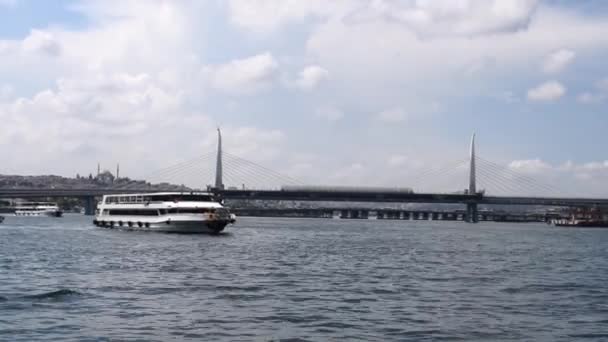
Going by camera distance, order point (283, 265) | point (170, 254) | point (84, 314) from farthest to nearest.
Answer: point (170, 254), point (283, 265), point (84, 314)

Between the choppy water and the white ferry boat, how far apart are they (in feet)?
106

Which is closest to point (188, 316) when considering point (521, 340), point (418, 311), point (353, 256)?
point (418, 311)

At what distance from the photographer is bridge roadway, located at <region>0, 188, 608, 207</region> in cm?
17550

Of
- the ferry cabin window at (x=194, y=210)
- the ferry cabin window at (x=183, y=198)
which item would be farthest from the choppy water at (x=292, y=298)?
the ferry cabin window at (x=183, y=198)

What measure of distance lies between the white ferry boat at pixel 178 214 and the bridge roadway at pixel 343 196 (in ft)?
Result: 250

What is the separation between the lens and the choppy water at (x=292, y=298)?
24953 mm

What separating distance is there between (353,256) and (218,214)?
3255 cm

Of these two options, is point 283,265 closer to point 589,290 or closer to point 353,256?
point 353,256

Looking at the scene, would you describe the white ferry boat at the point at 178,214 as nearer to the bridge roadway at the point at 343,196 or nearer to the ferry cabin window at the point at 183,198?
the ferry cabin window at the point at 183,198

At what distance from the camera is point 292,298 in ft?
106

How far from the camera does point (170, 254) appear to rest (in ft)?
183

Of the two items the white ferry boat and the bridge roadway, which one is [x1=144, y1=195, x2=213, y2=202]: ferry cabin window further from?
the bridge roadway

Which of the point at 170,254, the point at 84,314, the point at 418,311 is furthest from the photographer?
the point at 170,254

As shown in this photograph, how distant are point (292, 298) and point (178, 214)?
5760cm
